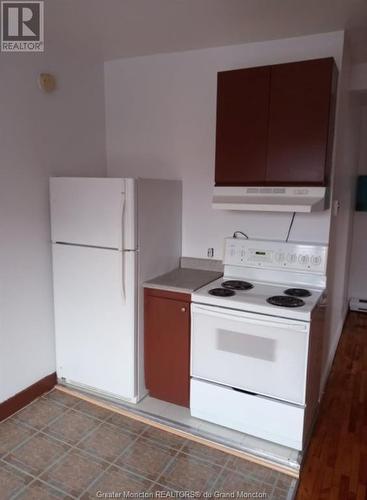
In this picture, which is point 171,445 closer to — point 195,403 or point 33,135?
point 195,403

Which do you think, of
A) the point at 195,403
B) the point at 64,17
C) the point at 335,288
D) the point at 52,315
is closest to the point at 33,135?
the point at 64,17

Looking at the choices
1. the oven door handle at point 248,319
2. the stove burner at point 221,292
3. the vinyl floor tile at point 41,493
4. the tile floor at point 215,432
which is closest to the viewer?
the vinyl floor tile at point 41,493

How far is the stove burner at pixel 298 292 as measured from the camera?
2.37m

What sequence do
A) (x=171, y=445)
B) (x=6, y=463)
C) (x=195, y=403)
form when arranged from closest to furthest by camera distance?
(x=6, y=463) → (x=171, y=445) → (x=195, y=403)

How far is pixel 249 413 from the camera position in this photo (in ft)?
7.44

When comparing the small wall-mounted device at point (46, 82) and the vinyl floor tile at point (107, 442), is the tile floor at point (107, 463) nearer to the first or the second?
the vinyl floor tile at point (107, 442)

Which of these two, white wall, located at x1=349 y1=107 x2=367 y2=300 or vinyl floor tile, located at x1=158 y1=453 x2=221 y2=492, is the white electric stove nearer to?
vinyl floor tile, located at x1=158 y1=453 x2=221 y2=492

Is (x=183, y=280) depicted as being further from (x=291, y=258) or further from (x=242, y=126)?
(x=242, y=126)

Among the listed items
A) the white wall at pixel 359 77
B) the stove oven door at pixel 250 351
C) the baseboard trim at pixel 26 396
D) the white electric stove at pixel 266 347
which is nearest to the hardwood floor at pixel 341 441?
the white electric stove at pixel 266 347

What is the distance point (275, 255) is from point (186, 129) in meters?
1.21

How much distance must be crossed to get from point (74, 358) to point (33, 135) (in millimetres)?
1622

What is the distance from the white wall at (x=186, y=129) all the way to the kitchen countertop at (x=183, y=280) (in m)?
0.18

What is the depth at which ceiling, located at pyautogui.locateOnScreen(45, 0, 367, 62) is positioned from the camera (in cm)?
212

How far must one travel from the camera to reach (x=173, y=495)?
1929mm
